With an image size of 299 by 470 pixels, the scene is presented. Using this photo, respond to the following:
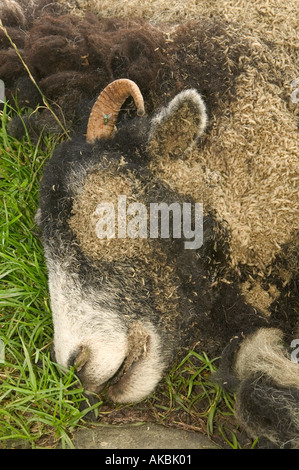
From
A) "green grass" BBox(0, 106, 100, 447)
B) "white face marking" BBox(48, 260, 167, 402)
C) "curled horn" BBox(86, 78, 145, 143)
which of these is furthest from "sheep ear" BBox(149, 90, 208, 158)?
"green grass" BBox(0, 106, 100, 447)

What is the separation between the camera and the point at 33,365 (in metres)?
3.62

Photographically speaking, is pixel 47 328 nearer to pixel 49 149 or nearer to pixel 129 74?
pixel 49 149

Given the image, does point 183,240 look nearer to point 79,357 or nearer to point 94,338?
point 94,338

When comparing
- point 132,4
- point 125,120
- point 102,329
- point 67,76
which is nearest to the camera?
point 102,329

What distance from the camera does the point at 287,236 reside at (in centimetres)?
330

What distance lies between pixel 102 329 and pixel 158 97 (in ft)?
4.61

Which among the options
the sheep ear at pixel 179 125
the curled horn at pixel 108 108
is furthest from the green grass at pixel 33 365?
the sheep ear at pixel 179 125

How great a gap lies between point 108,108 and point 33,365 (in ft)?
5.46

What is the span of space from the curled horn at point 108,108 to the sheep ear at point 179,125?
6.2 inches

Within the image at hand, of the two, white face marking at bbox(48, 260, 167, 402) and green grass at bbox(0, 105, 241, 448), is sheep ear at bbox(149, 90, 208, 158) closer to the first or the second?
white face marking at bbox(48, 260, 167, 402)

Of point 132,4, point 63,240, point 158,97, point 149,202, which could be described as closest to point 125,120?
point 158,97

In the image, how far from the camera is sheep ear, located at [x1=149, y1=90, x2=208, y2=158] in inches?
124

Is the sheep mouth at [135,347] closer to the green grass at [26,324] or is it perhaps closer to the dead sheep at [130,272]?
the dead sheep at [130,272]

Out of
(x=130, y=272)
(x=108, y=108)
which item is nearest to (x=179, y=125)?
(x=108, y=108)
